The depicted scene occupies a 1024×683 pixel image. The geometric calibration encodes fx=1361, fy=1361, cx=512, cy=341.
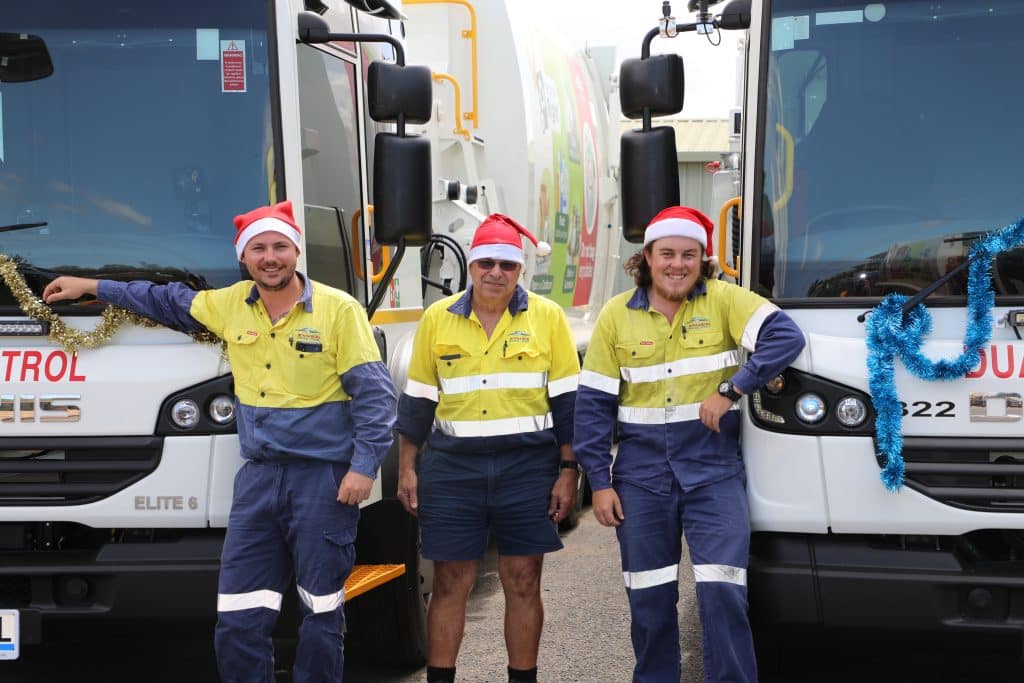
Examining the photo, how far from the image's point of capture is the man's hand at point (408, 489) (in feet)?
15.9

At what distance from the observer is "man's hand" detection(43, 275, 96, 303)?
461 centimetres

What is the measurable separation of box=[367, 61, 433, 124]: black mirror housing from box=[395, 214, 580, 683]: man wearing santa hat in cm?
49

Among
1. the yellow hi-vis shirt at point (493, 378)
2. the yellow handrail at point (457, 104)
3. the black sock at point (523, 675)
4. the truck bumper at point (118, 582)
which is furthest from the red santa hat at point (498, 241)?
the yellow handrail at point (457, 104)

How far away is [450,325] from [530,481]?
617 millimetres

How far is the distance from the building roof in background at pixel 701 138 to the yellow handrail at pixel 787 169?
1085 centimetres

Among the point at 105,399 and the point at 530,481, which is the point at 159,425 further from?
the point at 530,481

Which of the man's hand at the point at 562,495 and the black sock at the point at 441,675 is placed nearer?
the man's hand at the point at 562,495

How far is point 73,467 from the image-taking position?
181 inches

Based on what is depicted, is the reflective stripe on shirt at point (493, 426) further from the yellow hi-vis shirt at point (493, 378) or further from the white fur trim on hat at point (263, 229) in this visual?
the white fur trim on hat at point (263, 229)

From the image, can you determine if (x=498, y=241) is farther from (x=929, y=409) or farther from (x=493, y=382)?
(x=929, y=409)

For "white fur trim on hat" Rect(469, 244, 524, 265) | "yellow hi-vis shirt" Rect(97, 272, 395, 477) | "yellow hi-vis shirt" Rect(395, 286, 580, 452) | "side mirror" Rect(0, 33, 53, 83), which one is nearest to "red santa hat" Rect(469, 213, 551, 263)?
"white fur trim on hat" Rect(469, 244, 524, 265)

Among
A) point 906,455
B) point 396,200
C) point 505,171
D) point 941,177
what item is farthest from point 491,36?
point 906,455

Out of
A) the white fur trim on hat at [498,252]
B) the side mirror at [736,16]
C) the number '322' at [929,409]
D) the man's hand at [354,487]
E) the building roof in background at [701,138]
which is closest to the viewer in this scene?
the man's hand at [354,487]

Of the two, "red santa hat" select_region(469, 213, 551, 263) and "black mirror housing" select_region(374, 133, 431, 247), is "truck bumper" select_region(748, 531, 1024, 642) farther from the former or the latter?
"black mirror housing" select_region(374, 133, 431, 247)
